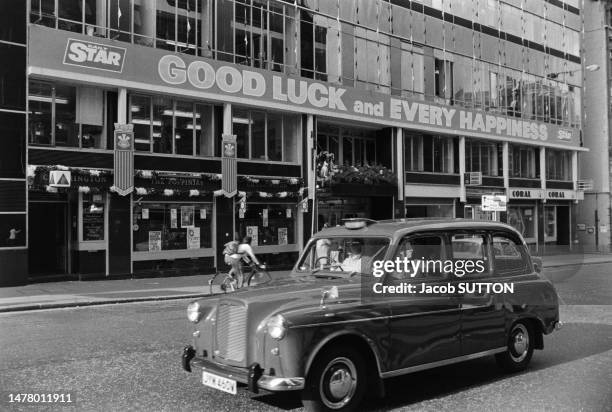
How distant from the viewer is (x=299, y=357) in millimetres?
5004

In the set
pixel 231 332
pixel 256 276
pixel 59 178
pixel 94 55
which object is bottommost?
pixel 256 276

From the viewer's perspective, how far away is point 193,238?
72.2 ft

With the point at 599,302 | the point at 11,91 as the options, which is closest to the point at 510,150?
the point at 599,302

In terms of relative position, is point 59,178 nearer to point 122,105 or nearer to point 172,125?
point 122,105

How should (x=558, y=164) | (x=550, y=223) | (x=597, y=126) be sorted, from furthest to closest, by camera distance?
(x=597, y=126) < (x=558, y=164) < (x=550, y=223)

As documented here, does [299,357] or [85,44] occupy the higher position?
[85,44]

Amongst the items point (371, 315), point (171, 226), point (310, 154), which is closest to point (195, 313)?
point (371, 315)

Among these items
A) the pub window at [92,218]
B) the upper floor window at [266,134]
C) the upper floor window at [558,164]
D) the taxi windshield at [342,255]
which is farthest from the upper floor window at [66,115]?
the upper floor window at [558,164]

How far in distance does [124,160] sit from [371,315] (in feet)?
52.4

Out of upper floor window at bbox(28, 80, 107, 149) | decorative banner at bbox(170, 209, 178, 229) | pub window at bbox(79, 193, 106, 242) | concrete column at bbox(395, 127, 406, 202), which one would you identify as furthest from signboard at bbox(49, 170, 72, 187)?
concrete column at bbox(395, 127, 406, 202)

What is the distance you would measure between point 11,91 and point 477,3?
1050 inches

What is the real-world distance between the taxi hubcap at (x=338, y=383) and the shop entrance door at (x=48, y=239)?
16343 millimetres

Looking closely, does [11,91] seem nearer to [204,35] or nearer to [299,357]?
[204,35]

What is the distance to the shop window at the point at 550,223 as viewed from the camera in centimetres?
4084
